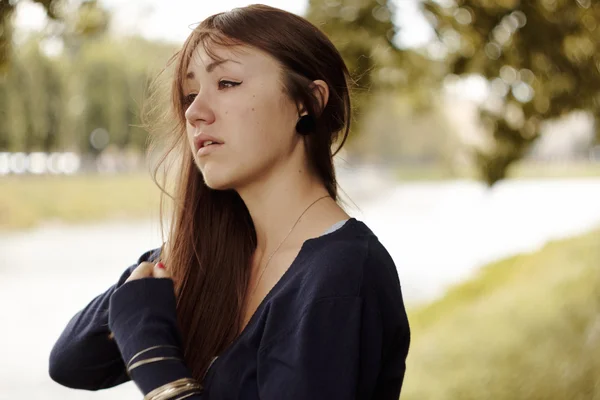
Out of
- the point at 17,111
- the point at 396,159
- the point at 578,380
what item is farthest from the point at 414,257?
the point at 578,380

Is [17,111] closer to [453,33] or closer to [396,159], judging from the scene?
[396,159]

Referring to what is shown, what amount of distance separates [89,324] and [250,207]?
32 centimetres

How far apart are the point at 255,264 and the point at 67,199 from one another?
1598cm

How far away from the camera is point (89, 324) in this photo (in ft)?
4.02

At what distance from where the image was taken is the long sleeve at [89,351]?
1.22m

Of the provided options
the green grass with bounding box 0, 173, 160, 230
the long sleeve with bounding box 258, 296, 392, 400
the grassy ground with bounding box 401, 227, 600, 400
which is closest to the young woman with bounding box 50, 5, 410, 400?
the long sleeve with bounding box 258, 296, 392, 400

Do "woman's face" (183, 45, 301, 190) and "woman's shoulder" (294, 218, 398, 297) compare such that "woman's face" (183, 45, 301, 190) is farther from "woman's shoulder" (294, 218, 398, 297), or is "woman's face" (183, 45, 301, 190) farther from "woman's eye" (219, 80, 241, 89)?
"woman's shoulder" (294, 218, 398, 297)

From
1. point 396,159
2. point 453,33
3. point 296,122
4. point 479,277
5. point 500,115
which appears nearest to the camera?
point 296,122

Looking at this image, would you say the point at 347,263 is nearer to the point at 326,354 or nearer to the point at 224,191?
the point at 326,354

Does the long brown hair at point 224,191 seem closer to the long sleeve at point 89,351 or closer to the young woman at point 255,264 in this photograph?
the young woman at point 255,264

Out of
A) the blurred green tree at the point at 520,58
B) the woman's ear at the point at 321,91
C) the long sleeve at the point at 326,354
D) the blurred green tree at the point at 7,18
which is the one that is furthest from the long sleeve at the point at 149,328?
the blurred green tree at the point at 520,58

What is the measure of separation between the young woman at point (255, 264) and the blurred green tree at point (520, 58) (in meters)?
2.16

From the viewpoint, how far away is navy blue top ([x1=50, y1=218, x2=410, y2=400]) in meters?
0.94

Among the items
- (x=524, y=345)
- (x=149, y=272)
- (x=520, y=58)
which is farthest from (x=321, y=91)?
(x=524, y=345)
